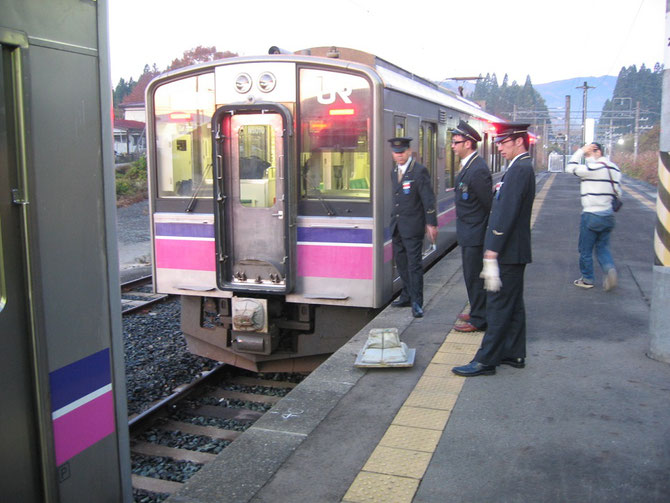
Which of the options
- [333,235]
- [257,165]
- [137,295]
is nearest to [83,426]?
[333,235]

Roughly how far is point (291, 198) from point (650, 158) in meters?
47.0

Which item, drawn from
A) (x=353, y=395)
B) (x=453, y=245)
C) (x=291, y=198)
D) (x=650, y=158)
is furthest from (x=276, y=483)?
(x=650, y=158)

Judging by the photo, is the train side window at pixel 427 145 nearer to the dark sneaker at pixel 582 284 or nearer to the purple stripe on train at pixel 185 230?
the dark sneaker at pixel 582 284

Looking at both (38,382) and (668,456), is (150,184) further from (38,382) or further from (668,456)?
(668,456)

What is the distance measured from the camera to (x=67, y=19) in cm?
252

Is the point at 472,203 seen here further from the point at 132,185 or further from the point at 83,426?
the point at 132,185

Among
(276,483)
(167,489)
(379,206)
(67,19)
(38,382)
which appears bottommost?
(167,489)

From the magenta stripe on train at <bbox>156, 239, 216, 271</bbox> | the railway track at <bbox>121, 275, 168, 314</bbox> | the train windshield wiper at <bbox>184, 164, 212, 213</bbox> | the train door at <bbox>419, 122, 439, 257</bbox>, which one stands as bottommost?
the railway track at <bbox>121, 275, 168, 314</bbox>

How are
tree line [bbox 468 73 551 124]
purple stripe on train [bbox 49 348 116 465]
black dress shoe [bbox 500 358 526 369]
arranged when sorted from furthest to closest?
1. tree line [bbox 468 73 551 124]
2. black dress shoe [bbox 500 358 526 369]
3. purple stripe on train [bbox 49 348 116 465]

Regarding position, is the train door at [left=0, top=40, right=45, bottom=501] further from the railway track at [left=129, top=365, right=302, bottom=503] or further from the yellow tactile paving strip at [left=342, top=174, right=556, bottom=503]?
the railway track at [left=129, top=365, right=302, bottom=503]

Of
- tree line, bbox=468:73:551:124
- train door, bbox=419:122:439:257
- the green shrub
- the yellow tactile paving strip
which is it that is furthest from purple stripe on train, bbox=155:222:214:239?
tree line, bbox=468:73:551:124

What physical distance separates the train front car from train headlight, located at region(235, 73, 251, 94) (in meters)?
0.01

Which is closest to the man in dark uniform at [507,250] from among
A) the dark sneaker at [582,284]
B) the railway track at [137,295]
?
the dark sneaker at [582,284]

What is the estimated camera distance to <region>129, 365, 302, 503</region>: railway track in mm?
5012
